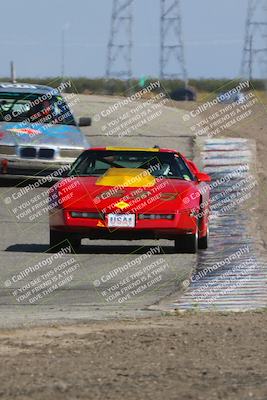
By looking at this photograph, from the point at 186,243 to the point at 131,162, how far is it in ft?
5.17

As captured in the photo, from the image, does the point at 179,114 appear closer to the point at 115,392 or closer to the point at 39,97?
the point at 39,97

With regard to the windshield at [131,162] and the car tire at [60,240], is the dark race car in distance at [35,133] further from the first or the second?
the car tire at [60,240]

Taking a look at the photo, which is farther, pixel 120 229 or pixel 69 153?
pixel 69 153

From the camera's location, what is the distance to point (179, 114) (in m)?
39.8

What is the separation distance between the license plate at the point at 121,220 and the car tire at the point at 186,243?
0.61m

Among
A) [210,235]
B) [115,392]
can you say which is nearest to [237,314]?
[115,392]

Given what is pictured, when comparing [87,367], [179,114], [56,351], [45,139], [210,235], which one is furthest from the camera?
[179,114]

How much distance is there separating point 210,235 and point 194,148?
551 inches

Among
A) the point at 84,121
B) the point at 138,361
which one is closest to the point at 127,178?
the point at 138,361

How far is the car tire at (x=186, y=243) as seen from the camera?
14.1 meters

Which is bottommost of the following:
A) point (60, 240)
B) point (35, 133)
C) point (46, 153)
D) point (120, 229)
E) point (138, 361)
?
point (46, 153)

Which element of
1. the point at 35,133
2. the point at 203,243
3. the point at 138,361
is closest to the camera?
the point at 138,361

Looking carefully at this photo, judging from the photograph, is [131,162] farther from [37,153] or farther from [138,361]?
[138,361]

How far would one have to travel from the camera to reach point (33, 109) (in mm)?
22047
